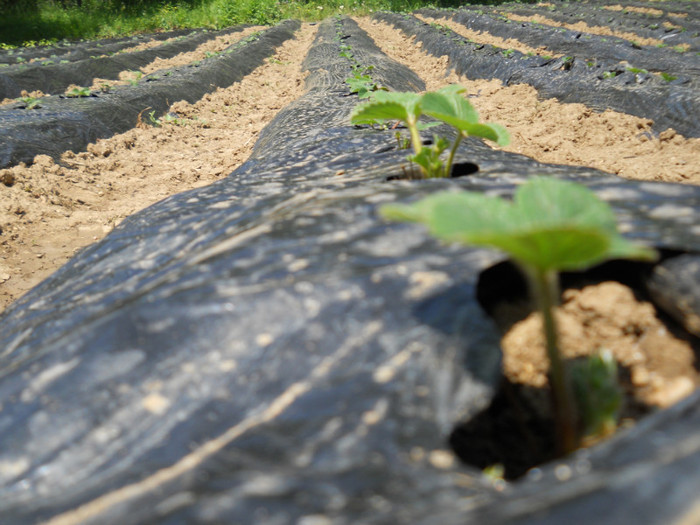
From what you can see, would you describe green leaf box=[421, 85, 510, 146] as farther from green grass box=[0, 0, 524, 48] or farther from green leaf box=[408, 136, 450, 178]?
green grass box=[0, 0, 524, 48]

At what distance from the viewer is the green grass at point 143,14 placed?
15469 mm

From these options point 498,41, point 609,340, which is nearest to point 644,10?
point 498,41

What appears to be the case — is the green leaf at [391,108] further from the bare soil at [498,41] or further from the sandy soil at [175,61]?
the bare soil at [498,41]

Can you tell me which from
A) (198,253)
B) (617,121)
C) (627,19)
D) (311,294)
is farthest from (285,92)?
(627,19)

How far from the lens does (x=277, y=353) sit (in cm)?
96

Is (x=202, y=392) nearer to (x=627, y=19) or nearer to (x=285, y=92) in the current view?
(x=285, y=92)

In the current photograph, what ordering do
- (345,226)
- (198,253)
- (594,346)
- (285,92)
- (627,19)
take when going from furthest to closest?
(627,19)
(285,92)
(198,253)
(345,226)
(594,346)

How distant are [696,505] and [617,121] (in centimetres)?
475

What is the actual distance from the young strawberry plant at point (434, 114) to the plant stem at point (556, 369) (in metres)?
0.79

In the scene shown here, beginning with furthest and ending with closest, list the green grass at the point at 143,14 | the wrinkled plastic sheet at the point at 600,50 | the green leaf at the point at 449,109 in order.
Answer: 1. the green grass at the point at 143,14
2. the wrinkled plastic sheet at the point at 600,50
3. the green leaf at the point at 449,109

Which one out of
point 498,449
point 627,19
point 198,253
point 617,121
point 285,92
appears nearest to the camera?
point 498,449

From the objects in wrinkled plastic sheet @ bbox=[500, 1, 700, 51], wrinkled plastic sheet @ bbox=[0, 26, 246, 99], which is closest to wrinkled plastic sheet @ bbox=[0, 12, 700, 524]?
wrinkled plastic sheet @ bbox=[0, 26, 246, 99]

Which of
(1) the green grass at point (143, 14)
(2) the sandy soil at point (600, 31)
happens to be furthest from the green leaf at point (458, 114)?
(1) the green grass at point (143, 14)

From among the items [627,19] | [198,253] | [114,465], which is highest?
[627,19]
